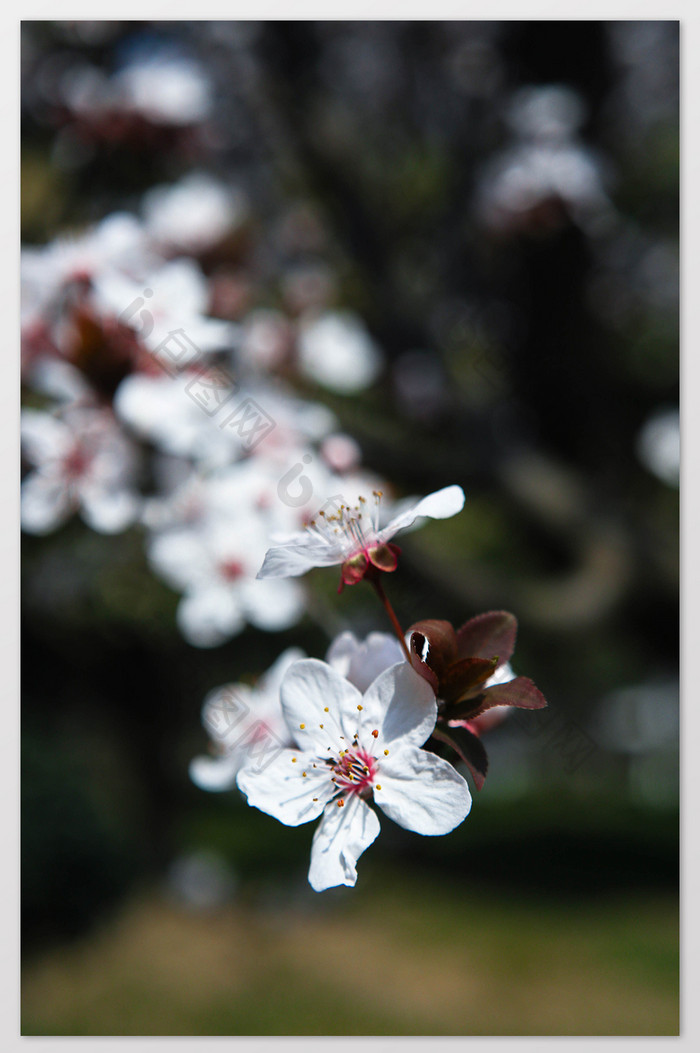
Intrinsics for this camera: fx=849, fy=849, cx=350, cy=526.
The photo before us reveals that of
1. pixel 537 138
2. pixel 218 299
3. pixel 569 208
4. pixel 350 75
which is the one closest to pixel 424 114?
pixel 350 75

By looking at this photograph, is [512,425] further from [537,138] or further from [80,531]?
[80,531]

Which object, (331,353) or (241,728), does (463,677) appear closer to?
(241,728)

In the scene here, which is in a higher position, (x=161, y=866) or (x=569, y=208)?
(x=569, y=208)

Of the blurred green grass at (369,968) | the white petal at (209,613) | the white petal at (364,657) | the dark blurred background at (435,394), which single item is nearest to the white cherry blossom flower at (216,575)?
the white petal at (209,613)

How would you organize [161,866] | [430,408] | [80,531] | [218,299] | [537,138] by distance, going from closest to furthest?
[218,299] → [537,138] → [430,408] → [80,531] → [161,866]

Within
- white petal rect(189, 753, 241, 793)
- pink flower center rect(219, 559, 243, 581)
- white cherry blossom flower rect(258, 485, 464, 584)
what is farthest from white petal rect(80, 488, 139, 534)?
white cherry blossom flower rect(258, 485, 464, 584)

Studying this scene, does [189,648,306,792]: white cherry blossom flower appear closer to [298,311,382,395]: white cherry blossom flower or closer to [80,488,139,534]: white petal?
[80,488,139,534]: white petal
